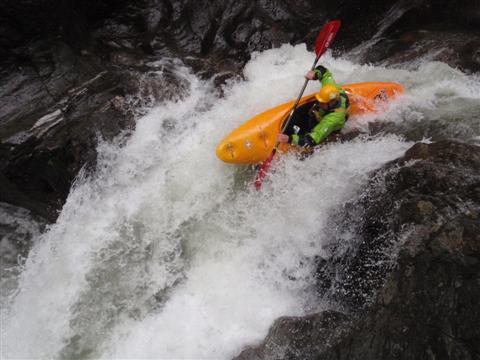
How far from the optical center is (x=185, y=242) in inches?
167

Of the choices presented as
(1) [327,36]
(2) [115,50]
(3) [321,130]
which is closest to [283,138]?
(3) [321,130]

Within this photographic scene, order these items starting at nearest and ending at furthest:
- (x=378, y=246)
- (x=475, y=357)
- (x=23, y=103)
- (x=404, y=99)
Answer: (x=475, y=357) < (x=378, y=246) < (x=23, y=103) < (x=404, y=99)

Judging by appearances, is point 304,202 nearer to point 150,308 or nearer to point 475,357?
point 150,308

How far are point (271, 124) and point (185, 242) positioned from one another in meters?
1.73

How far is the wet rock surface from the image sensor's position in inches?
92.6

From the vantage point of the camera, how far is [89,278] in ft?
12.8

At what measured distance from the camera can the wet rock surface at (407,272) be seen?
2352 millimetres

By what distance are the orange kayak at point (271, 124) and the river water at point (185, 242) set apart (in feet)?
0.55

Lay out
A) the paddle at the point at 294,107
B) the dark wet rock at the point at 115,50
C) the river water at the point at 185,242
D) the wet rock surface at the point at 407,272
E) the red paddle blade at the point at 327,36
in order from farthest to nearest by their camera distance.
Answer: the red paddle blade at the point at 327,36 < the paddle at the point at 294,107 < the dark wet rock at the point at 115,50 < the river water at the point at 185,242 < the wet rock surface at the point at 407,272

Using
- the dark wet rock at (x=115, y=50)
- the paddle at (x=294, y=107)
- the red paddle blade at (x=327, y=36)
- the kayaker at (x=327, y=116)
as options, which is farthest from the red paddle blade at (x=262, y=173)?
the dark wet rock at (x=115, y=50)

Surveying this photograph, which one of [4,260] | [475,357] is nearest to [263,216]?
[475,357]

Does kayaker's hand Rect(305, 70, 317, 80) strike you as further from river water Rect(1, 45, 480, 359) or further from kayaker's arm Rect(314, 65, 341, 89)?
river water Rect(1, 45, 480, 359)

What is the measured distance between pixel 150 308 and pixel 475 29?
6.73 m

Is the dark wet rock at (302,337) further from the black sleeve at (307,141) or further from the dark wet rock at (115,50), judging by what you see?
the dark wet rock at (115,50)
